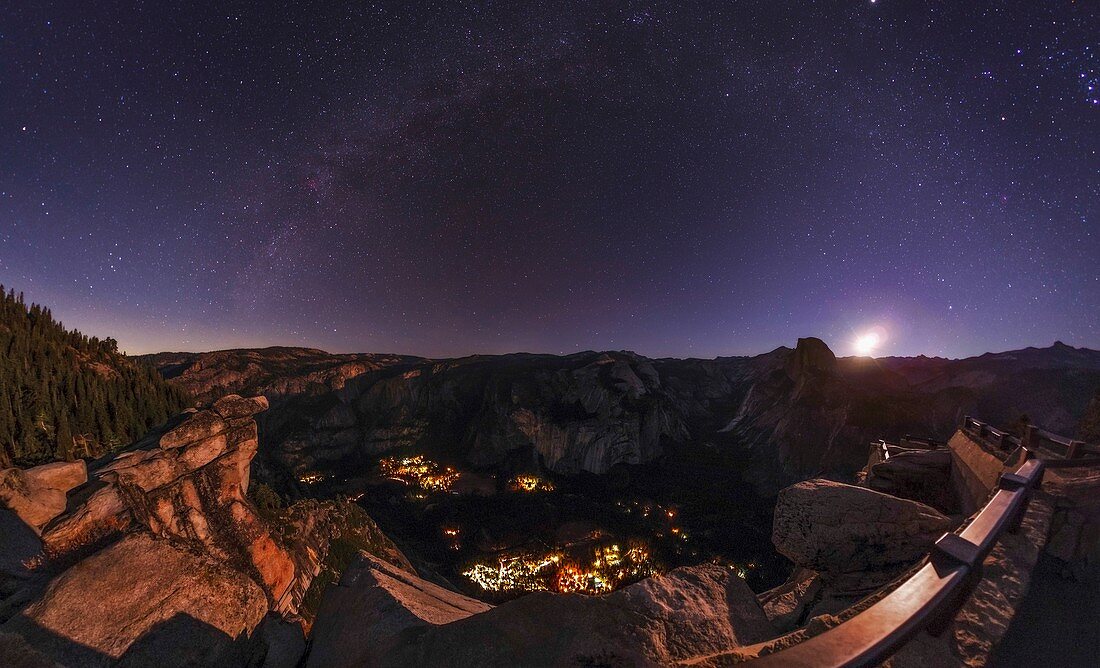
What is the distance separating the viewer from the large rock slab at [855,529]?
7578 mm

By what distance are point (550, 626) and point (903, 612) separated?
9.19ft

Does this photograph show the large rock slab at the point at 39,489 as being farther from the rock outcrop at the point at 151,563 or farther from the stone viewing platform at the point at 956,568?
the stone viewing platform at the point at 956,568

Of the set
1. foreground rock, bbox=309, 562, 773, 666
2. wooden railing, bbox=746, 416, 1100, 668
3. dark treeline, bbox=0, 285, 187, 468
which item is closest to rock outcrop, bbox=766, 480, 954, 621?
wooden railing, bbox=746, 416, 1100, 668

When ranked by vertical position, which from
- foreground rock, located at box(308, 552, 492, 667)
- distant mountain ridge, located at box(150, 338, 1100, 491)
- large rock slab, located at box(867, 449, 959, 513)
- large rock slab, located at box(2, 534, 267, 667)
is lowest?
distant mountain ridge, located at box(150, 338, 1100, 491)

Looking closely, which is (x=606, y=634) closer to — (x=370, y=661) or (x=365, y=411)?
(x=370, y=661)

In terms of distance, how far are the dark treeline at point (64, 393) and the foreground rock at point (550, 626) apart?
16.2 m

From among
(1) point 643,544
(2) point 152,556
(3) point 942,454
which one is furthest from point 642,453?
(2) point 152,556

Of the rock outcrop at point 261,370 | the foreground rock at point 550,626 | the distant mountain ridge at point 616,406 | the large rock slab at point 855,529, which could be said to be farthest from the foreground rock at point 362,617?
the rock outcrop at point 261,370

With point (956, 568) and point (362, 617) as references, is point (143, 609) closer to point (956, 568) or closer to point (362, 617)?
→ point (362, 617)

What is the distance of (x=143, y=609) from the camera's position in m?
8.34

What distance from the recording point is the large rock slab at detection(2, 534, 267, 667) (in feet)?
22.7

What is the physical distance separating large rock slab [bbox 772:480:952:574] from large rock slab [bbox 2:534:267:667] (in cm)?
1201

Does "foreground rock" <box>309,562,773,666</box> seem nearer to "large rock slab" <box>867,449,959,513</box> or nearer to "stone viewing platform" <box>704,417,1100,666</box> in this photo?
"stone viewing platform" <box>704,417,1100,666</box>

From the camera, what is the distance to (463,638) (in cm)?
331
